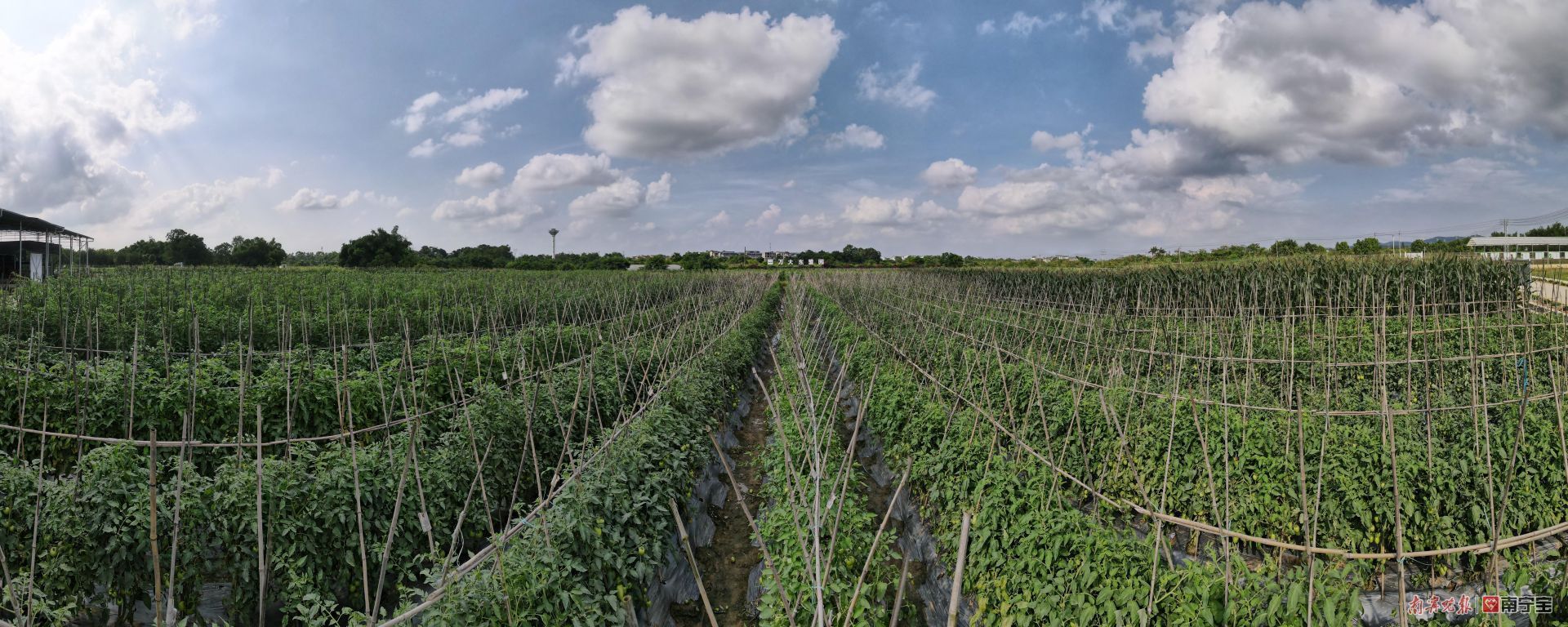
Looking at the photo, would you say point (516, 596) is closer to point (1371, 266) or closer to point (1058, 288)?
point (1371, 266)

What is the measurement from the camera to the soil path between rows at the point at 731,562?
5.12m

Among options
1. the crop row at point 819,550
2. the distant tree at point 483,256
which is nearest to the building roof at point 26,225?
the distant tree at point 483,256

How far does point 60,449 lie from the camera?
6074 millimetres

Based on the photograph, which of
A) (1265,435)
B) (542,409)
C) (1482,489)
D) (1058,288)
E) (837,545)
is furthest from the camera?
(1058,288)

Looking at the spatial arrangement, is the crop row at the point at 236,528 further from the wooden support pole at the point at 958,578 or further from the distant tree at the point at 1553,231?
the distant tree at the point at 1553,231

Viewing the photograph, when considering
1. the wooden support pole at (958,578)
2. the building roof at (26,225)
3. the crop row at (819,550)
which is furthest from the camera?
the building roof at (26,225)

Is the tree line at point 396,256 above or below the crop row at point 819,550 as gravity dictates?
above

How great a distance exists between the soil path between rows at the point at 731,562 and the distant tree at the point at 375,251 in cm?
4866

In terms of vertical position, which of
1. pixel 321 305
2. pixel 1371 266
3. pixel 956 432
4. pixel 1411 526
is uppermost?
pixel 1371 266

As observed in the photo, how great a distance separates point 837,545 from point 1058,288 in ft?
74.3

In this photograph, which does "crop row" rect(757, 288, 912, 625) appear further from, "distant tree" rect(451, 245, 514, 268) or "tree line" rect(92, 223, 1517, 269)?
"distant tree" rect(451, 245, 514, 268)

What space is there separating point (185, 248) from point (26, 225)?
118 feet

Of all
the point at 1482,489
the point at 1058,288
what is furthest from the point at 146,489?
the point at 1058,288

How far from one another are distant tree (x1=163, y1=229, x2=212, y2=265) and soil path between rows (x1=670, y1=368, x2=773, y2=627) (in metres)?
64.5
